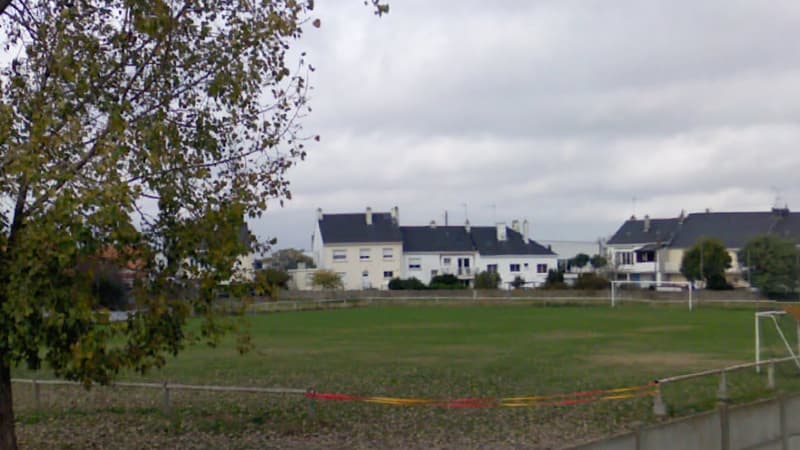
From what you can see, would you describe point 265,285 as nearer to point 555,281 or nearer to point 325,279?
point 555,281

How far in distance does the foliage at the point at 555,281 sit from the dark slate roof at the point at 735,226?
12.4m

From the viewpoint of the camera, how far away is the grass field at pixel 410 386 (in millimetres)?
15688

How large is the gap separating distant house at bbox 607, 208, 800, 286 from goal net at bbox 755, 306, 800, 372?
189 ft

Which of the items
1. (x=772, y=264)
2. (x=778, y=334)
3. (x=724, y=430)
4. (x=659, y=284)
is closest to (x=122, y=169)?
(x=724, y=430)

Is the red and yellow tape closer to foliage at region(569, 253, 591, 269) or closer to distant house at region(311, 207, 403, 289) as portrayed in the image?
distant house at region(311, 207, 403, 289)

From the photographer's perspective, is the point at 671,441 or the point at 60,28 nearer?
the point at 671,441

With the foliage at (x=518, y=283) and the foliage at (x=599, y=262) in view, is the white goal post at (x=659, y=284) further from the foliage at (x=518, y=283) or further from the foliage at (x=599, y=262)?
the foliage at (x=599, y=262)

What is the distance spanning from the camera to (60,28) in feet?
33.1

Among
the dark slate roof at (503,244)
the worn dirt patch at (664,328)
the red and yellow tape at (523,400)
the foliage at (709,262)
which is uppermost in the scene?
the dark slate roof at (503,244)

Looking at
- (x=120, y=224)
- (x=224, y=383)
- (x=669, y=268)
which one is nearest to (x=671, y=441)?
(x=120, y=224)

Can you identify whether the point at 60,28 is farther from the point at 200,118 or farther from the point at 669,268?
the point at 669,268

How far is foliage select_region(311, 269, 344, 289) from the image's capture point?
87688 millimetres

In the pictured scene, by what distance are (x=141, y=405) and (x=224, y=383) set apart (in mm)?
3656

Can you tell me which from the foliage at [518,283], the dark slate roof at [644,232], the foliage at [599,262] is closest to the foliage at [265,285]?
the foliage at [518,283]
